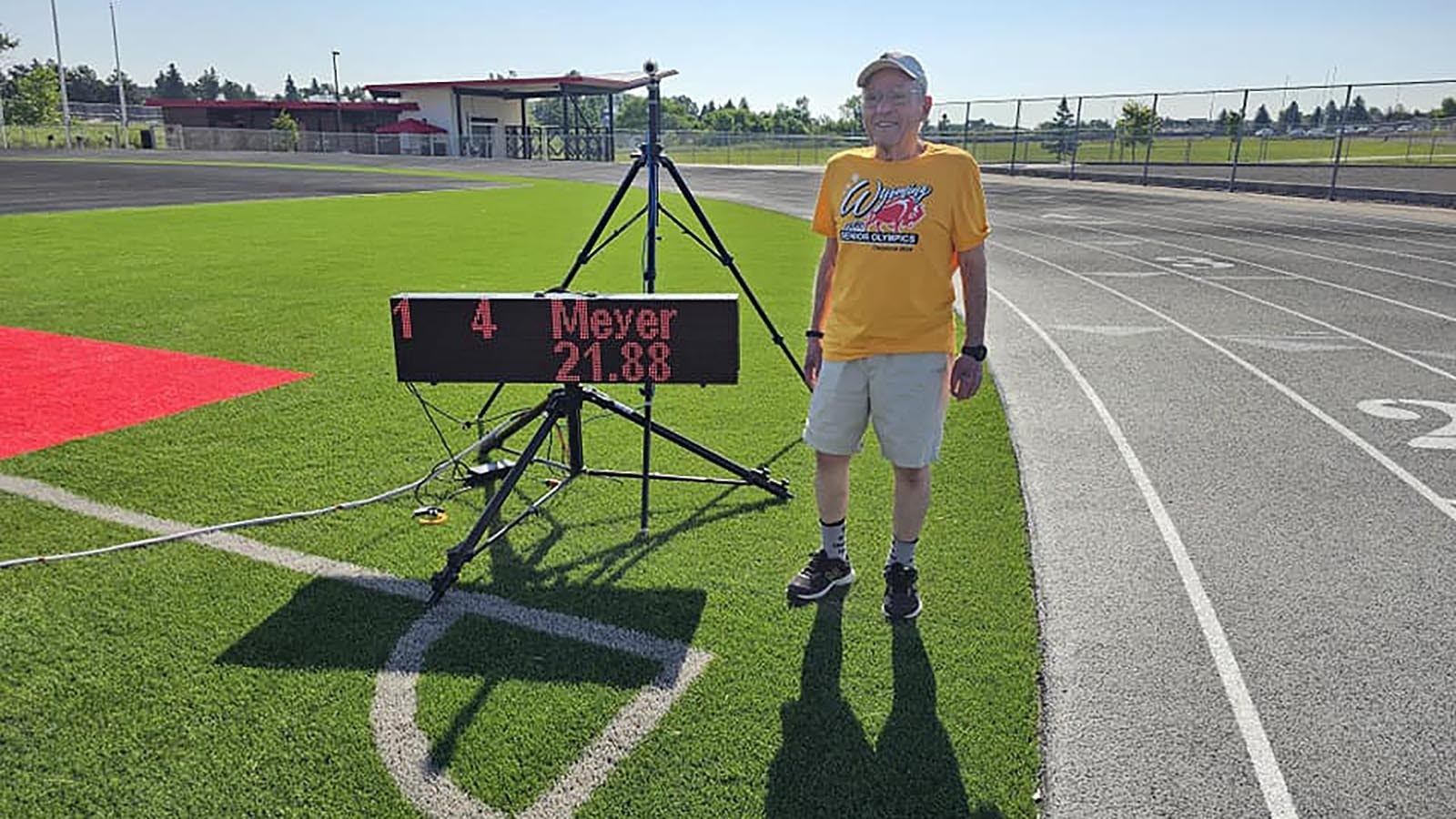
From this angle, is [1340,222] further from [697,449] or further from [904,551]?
[904,551]

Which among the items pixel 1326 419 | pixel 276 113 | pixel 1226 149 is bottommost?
pixel 1326 419

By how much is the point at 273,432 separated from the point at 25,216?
17.5m

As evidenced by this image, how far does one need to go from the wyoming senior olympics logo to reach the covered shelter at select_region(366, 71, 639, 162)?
5533 cm

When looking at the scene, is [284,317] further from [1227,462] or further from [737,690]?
[1227,462]

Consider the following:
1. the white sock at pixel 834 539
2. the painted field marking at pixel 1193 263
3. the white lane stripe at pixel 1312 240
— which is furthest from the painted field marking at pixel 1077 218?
the white sock at pixel 834 539

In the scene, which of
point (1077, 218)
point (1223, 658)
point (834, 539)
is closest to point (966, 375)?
point (834, 539)

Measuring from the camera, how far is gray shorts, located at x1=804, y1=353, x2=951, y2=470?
3684 mm

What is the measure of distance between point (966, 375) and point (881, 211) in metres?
0.74

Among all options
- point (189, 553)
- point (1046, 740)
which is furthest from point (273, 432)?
point (1046, 740)

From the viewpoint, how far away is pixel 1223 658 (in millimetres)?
3770

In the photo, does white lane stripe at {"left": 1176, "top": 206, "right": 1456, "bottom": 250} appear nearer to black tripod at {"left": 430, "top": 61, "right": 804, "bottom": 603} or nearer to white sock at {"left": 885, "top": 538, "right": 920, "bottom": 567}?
black tripod at {"left": 430, "top": 61, "right": 804, "bottom": 603}

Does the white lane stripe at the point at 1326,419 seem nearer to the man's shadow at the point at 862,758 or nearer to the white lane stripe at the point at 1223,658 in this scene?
the white lane stripe at the point at 1223,658

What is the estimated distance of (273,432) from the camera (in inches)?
242

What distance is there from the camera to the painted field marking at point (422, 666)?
Answer: 9.55 feet
